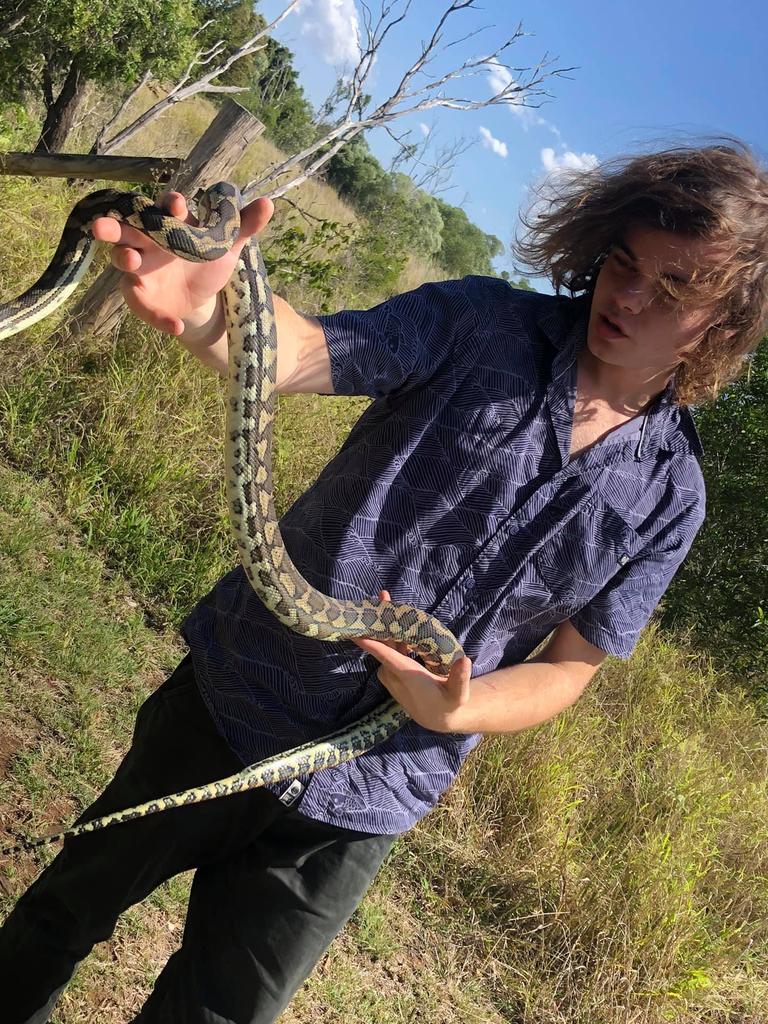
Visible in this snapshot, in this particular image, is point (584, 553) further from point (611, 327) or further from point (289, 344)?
point (289, 344)

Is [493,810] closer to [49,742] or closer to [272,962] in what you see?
[49,742]

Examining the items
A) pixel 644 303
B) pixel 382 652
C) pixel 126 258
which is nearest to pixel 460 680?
pixel 382 652

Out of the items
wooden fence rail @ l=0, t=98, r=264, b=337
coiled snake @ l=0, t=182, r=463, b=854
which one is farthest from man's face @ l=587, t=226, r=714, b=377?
wooden fence rail @ l=0, t=98, r=264, b=337

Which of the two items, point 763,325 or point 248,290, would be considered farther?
point 763,325

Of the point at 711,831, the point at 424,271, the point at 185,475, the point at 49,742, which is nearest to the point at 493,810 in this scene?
the point at 711,831

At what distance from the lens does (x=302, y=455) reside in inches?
291

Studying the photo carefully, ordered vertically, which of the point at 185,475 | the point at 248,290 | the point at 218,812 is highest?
the point at 248,290

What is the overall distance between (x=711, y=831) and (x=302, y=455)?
437 cm

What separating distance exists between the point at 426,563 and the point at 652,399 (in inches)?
35.8

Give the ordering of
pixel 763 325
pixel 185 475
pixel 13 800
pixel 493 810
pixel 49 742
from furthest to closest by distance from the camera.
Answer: pixel 185 475, pixel 493 810, pixel 49 742, pixel 13 800, pixel 763 325

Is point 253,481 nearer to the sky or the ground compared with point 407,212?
nearer to the ground

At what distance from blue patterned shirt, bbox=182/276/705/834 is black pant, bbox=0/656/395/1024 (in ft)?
0.40

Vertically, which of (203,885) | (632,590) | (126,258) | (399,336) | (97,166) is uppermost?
(97,166)

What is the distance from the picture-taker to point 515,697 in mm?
2582
